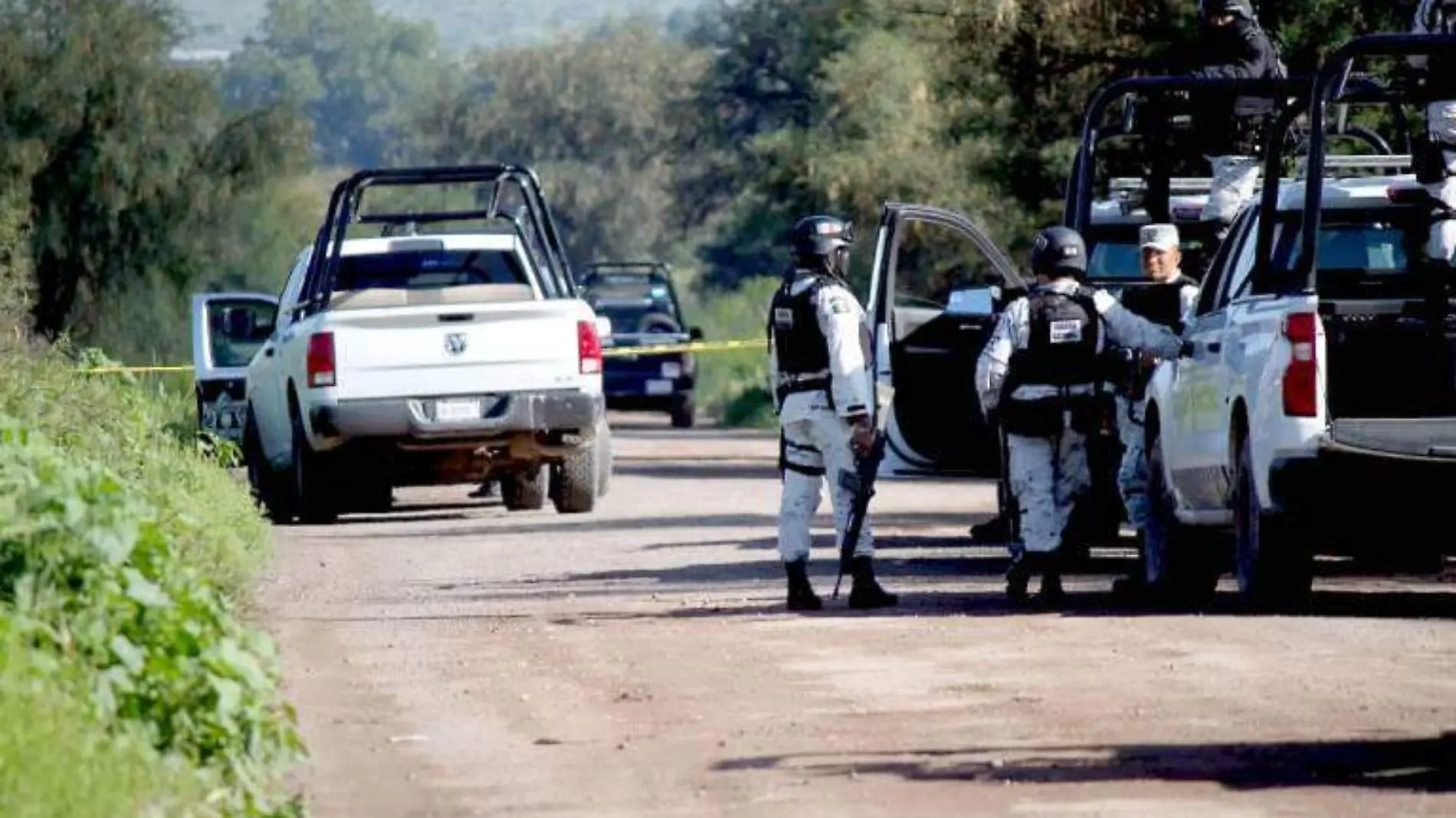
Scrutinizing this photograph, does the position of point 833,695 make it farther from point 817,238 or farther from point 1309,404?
point 817,238

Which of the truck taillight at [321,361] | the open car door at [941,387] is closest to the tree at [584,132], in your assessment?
the truck taillight at [321,361]

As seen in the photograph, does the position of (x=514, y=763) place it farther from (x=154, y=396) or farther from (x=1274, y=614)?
(x=154, y=396)

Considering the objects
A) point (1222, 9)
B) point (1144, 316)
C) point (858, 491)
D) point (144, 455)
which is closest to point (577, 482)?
point (144, 455)

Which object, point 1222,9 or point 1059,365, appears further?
point 1222,9

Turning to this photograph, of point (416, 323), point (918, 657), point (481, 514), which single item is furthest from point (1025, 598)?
point (481, 514)

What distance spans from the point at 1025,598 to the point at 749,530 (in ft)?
20.7

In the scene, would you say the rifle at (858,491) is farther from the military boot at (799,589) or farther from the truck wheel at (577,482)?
the truck wheel at (577,482)

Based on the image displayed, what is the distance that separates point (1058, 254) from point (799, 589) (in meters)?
1.83

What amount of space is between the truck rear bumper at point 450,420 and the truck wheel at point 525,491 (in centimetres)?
195

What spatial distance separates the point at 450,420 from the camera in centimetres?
2312

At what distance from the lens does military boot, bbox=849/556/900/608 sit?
16141mm

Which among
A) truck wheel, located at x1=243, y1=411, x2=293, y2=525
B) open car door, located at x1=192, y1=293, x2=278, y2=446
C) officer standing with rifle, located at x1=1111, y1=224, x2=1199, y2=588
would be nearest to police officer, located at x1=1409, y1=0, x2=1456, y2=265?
officer standing with rifle, located at x1=1111, y1=224, x2=1199, y2=588

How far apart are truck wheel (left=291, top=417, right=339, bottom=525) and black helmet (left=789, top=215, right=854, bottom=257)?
7718 millimetres

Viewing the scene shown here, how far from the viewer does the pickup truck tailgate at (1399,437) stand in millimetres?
14453
